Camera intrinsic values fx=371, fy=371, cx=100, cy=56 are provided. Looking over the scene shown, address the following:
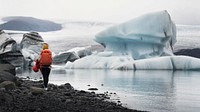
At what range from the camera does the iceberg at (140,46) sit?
28031 mm

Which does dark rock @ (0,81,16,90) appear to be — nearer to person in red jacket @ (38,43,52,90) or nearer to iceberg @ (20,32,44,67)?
person in red jacket @ (38,43,52,90)

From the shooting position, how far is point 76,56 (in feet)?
124

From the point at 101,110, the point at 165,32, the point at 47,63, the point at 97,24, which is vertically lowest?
the point at 101,110

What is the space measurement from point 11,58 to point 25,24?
45851 mm

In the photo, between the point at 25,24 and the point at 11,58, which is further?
the point at 25,24

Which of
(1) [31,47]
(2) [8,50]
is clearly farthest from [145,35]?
(1) [31,47]

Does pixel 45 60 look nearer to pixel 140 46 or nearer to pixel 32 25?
pixel 140 46

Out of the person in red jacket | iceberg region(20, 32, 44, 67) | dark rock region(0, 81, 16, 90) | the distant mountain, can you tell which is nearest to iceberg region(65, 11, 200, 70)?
iceberg region(20, 32, 44, 67)

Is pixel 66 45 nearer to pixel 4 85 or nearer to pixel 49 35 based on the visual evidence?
pixel 49 35

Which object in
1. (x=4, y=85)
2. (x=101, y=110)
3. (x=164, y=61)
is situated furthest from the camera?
(x=164, y=61)

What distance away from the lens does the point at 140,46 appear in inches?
1215

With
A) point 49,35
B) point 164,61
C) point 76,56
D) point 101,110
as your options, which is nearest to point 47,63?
point 101,110

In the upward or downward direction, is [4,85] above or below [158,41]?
below

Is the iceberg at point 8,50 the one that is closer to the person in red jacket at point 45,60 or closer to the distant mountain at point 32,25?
the person in red jacket at point 45,60
